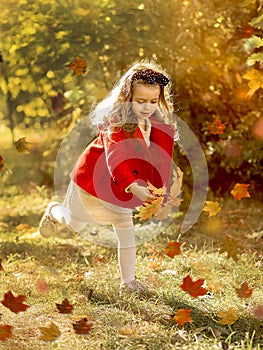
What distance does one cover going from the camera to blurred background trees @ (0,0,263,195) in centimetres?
634

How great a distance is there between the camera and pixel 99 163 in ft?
13.0

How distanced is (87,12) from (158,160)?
320cm

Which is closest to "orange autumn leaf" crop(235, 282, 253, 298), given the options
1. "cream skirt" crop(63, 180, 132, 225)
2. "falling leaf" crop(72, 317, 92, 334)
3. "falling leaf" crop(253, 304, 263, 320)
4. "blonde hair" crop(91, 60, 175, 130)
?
"falling leaf" crop(253, 304, 263, 320)

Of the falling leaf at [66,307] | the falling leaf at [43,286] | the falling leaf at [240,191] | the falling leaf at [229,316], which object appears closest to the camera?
the falling leaf at [229,316]

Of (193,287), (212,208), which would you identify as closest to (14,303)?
(193,287)

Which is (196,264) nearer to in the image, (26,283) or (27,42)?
(26,283)

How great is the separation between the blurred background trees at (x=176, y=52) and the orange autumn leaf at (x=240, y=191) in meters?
0.22

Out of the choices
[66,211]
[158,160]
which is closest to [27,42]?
[66,211]

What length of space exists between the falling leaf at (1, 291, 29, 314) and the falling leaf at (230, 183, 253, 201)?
3032mm

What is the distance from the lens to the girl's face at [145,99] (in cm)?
378

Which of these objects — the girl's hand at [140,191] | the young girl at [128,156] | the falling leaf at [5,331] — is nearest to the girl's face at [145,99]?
the young girl at [128,156]

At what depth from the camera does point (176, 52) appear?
6.40 m

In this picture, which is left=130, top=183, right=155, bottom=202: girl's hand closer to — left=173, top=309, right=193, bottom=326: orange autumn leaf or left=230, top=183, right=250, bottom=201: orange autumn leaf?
left=173, top=309, right=193, bottom=326: orange autumn leaf

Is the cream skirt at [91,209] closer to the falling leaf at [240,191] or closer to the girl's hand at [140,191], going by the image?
the girl's hand at [140,191]
